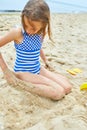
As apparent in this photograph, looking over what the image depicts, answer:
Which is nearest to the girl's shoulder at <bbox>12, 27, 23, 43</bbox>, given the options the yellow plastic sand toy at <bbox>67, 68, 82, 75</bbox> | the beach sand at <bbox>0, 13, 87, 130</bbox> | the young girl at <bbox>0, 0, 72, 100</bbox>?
the young girl at <bbox>0, 0, 72, 100</bbox>

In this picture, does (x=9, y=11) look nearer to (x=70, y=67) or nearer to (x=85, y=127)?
(x=70, y=67)

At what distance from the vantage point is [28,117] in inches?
99.6

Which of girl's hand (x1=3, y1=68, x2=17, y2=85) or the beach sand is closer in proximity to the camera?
the beach sand

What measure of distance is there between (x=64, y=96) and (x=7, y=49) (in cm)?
152

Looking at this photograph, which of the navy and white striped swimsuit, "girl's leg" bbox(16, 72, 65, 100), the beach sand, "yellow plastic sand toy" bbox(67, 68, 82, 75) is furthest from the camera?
"yellow plastic sand toy" bbox(67, 68, 82, 75)

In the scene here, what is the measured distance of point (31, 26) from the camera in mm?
2811

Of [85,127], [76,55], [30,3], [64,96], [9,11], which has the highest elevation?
[30,3]

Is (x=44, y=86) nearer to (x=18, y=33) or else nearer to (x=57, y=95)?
(x=57, y=95)

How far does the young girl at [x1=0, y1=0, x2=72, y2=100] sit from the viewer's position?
9.12 feet

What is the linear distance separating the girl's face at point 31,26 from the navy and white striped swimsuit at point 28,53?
61 mm

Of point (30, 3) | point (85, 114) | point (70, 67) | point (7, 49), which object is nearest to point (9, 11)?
point (7, 49)

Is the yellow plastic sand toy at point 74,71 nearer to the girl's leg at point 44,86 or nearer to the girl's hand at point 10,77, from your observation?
the girl's leg at point 44,86

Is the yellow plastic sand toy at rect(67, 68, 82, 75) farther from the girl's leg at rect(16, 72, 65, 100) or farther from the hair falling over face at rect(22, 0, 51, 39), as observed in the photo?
the hair falling over face at rect(22, 0, 51, 39)

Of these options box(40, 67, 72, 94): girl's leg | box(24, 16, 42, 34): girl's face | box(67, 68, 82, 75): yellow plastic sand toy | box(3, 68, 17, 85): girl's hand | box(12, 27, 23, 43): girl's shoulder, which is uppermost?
box(24, 16, 42, 34): girl's face
